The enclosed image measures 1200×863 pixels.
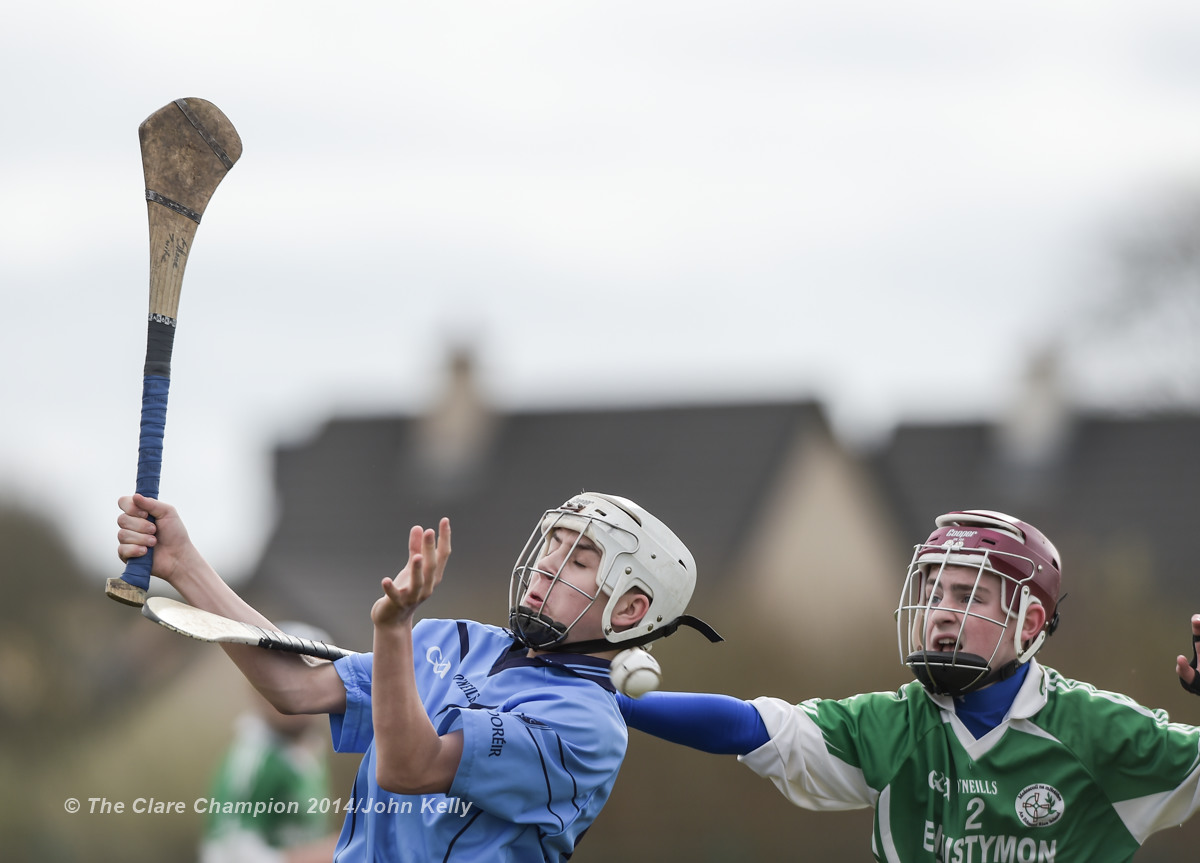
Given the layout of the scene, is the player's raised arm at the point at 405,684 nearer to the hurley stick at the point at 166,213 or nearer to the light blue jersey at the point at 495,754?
the light blue jersey at the point at 495,754

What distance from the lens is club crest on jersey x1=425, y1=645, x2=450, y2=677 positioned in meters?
3.17

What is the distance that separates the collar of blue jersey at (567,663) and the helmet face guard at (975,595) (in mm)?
724

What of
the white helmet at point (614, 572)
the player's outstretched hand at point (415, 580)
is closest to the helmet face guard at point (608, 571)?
the white helmet at point (614, 572)

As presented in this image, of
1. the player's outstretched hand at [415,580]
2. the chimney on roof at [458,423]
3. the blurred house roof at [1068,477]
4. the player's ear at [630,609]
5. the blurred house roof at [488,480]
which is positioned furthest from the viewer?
the chimney on roof at [458,423]

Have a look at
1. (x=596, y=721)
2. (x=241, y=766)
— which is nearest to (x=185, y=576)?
(x=596, y=721)

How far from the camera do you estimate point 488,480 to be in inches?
663

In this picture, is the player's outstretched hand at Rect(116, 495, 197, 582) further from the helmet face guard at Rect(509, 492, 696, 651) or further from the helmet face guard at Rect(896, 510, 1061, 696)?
the helmet face guard at Rect(896, 510, 1061, 696)

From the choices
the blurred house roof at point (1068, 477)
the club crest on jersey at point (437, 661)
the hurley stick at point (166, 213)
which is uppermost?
the hurley stick at point (166, 213)

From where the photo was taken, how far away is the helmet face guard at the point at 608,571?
124 inches

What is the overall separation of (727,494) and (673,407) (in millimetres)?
1909

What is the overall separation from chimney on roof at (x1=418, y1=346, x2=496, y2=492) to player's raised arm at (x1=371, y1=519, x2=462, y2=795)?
47.8 ft

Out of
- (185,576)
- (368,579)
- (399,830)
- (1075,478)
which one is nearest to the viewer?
(399,830)

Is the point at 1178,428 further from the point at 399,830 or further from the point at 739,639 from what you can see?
the point at 399,830

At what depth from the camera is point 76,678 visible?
47.4 ft
